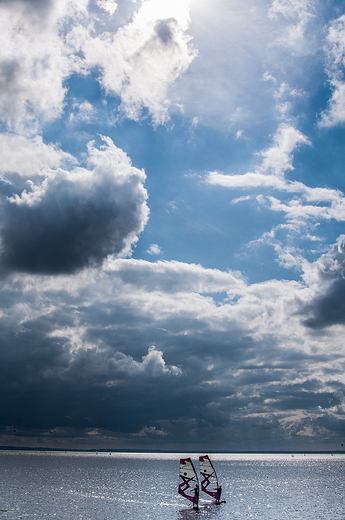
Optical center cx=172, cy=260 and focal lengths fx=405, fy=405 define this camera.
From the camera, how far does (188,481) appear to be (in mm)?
97562

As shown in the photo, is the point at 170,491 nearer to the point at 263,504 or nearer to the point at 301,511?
the point at 263,504

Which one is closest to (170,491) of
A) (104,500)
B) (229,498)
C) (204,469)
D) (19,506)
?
(229,498)

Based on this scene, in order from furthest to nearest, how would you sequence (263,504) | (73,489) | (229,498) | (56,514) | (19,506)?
(73,489) → (229,498) → (263,504) → (19,506) → (56,514)

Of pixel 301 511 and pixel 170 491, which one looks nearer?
pixel 301 511

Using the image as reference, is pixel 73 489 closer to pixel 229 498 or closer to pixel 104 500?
pixel 104 500

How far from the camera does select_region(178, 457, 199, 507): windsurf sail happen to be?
96.5 metres

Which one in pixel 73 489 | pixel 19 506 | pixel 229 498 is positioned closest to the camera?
pixel 19 506

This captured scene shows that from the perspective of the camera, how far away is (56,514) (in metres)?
91.3

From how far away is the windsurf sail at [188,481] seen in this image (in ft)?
317

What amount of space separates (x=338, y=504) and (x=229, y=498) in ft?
106

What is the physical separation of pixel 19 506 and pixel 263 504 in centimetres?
6627

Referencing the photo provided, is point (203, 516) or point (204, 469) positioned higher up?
point (204, 469)

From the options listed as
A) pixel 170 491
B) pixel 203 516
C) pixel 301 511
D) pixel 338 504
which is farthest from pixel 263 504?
pixel 170 491

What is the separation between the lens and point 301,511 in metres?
104
